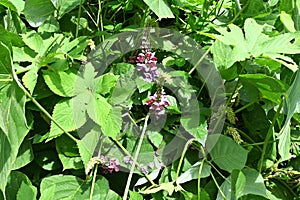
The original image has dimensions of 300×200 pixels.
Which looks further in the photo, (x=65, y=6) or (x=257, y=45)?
(x=65, y=6)

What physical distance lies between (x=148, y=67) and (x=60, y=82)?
155 millimetres

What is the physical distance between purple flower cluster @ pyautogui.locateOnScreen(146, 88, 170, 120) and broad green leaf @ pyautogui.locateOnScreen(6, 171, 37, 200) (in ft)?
0.77

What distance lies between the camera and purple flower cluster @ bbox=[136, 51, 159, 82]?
88 cm

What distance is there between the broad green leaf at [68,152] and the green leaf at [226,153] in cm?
23

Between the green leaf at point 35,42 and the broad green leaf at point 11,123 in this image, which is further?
the green leaf at point 35,42

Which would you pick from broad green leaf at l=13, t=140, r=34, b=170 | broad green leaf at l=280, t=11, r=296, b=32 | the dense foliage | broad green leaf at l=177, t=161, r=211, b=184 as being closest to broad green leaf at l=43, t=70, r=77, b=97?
the dense foliage

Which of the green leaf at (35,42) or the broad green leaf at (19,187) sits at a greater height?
the green leaf at (35,42)

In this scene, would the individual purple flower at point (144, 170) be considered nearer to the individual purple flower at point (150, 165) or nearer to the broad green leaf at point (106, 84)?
the individual purple flower at point (150, 165)

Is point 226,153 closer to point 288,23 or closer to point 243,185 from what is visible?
point 243,185

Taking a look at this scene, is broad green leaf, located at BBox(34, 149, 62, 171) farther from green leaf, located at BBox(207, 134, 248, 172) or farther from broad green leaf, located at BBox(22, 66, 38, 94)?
green leaf, located at BBox(207, 134, 248, 172)

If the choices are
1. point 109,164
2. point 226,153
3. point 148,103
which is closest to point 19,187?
point 109,164

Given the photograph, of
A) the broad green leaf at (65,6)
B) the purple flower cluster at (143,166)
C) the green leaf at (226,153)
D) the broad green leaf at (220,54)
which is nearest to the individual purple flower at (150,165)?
the purple flower cluster at (143,166)

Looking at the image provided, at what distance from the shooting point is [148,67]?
2.90 ft

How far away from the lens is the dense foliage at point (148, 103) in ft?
2.67
